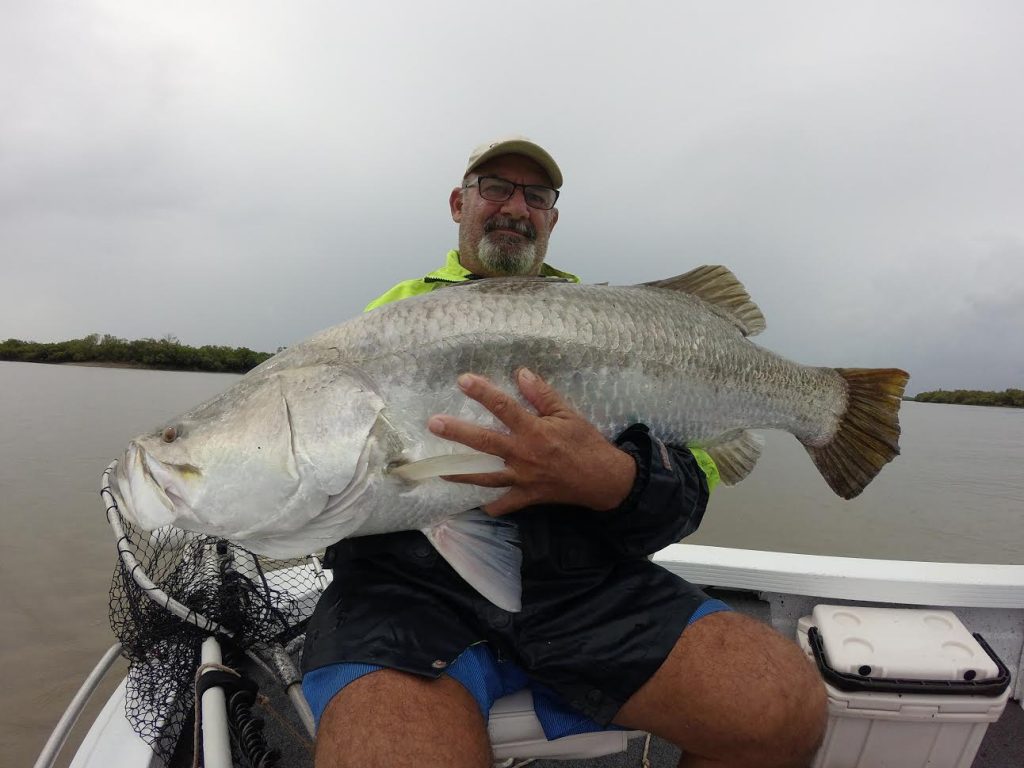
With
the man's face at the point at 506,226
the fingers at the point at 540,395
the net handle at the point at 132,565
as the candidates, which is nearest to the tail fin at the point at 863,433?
the fingers at the point at 540,395

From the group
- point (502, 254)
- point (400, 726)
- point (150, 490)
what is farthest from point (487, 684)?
point (502, 254)

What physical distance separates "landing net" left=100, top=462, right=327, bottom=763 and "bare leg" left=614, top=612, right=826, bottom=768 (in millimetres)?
1506

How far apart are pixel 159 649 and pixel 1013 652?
418 centimetres

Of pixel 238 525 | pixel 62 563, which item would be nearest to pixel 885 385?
pixel 238 525

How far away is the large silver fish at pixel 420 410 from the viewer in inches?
64.9

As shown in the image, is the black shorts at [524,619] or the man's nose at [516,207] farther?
the man's nose at [516,207]

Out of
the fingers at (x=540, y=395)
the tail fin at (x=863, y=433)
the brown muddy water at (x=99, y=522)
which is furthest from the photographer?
the brown muddy water at (x=99, y=522)

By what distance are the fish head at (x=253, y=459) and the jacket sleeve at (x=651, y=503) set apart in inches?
33.7

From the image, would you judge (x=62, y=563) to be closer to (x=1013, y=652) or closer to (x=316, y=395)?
(x=316, y=395)

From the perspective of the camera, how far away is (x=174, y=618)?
7.49 ft

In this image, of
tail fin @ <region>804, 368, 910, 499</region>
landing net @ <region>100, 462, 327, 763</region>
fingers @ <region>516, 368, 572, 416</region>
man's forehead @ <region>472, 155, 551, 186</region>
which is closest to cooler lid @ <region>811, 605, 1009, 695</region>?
tail fin @ <region>804, 368, 910, 499</region>

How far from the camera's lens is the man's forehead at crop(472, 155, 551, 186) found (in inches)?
117

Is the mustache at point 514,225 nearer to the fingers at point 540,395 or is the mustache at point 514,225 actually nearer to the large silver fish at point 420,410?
the large silver fish at point 420,410

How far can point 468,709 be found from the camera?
5.51 ft
